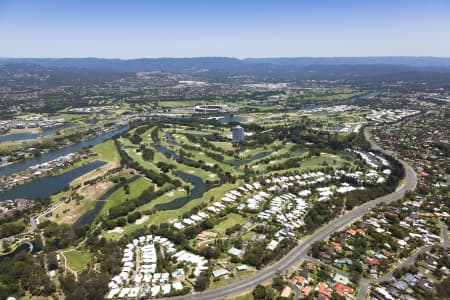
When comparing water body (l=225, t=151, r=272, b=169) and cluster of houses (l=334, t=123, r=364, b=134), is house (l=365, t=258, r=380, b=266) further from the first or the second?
cluster of houses (l=334, t=123, r=364, b=134)

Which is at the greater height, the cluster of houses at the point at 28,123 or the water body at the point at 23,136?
the cluster of houses at the point at 28,123

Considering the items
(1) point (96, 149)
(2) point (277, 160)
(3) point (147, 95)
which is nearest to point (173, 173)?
(2) point (277, 160)

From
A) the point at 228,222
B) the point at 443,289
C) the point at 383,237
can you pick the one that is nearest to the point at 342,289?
the point at 443,289

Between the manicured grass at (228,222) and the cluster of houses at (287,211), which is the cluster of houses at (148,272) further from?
the cluster of houses at (287,211)

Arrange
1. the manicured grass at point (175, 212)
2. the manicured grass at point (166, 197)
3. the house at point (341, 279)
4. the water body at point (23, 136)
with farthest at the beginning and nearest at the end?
the water body at point (23, 136) → the manicured grass at point (166, 197) → the manicured grass at point (175, 212) → the house at point (341, 279)

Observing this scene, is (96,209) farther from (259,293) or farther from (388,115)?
(388,115)

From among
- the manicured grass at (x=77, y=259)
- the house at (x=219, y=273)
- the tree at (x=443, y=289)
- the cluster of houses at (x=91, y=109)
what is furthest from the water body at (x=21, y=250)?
the cluster of houses at (x=91, y=109)
